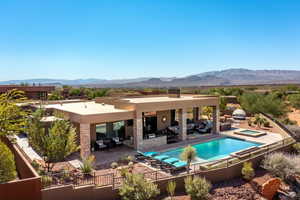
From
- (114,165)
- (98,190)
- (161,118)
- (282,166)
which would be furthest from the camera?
(161,118)

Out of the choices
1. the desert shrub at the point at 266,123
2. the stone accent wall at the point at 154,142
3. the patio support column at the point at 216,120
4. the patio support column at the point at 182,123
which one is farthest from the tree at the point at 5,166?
the desert shrub at the point at 266,123

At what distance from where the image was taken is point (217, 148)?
19.1 m

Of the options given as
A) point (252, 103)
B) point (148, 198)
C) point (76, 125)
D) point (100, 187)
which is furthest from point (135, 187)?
point (252, 103)

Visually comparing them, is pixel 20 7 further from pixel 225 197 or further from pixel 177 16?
pixel 225 197

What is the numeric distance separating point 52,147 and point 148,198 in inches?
249

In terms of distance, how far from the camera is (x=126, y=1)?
2266 centimetres

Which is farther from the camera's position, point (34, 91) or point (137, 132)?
point (34, 91)

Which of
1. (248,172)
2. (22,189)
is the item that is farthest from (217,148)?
(22,189)

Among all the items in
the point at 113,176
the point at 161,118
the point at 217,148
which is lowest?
the point at 217,148

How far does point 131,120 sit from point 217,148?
8875 mm

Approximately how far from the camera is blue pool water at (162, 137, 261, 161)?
1691 centimetres

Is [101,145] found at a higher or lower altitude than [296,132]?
lower

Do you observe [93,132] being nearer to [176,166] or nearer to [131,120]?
[131,120]

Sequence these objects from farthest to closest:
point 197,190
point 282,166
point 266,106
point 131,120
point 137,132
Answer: point 266,106 < point 131,120 < point 137,132 < point 282,166 < point 197,190
